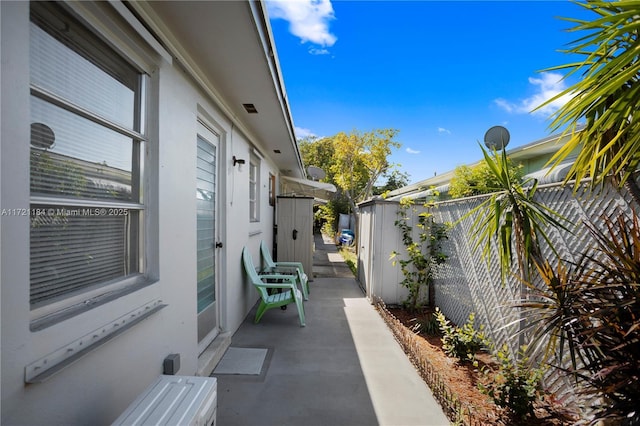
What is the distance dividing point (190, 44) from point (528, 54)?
236 inches

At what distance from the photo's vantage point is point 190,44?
2.40 meters

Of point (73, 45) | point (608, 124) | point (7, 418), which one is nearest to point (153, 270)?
point (7, 418)

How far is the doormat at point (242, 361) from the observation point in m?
3.08

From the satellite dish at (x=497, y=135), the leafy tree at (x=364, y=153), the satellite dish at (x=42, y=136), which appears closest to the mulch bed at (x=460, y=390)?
the satellite dish at (x=42, y=136)

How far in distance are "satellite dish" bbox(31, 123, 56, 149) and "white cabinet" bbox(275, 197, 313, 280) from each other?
21.0 feet

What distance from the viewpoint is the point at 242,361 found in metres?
3.30

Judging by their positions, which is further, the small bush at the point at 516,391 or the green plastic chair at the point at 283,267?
the green plastic chair at the point at 283,267

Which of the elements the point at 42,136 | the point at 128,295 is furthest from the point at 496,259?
the point at 42,136

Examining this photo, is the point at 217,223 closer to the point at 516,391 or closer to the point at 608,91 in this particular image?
the point at 516,391

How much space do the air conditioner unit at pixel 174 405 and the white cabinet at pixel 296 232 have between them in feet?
19.7

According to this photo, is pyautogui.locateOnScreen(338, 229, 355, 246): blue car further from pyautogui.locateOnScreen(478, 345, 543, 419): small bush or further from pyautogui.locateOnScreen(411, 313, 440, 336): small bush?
pyautogui.locateOnScreen(478, 345, 543, 419): small bush

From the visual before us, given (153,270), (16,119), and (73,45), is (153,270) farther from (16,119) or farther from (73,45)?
(73,45)

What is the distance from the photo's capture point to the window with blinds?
1234mm

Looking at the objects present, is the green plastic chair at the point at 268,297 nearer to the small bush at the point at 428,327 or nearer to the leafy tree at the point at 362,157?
the small bush at the point at 428,327
